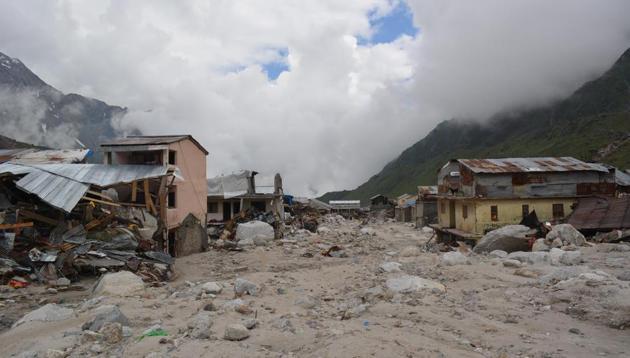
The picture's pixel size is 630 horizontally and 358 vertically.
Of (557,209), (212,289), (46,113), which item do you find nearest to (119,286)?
(212,289)

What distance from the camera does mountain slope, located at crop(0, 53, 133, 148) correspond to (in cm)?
5212

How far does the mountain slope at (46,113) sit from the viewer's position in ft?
171

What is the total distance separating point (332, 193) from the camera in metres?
197

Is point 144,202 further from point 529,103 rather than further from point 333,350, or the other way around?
point 529,103

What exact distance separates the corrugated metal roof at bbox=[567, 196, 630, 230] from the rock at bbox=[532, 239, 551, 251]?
4806 mm

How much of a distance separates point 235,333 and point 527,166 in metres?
26.2

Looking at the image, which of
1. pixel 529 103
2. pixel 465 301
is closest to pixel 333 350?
pixel 465 301

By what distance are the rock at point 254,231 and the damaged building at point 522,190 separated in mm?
12224

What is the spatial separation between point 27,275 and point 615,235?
23.9 meters

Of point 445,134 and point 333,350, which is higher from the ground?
point 445,134

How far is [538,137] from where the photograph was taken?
391 feet

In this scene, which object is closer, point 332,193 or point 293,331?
point 293,331

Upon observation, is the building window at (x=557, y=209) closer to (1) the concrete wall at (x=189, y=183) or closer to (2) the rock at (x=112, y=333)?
(1) the concrete wall at (x=189, y=183)

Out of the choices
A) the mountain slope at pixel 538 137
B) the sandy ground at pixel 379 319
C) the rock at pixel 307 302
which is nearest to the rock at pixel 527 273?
the sandy ground at pixel 379 319
